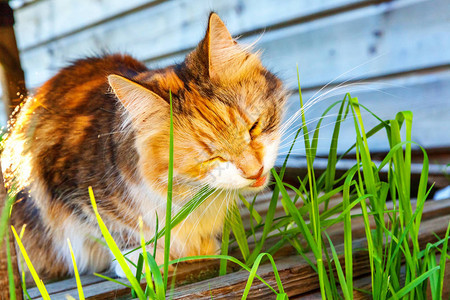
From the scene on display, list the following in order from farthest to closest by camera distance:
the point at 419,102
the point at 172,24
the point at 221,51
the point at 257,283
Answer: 1. the point at 172,24
2. the point at 419,102
3. the point at 221,51
4. the point at 257,283

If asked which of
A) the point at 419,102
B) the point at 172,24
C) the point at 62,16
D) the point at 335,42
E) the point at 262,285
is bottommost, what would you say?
the point at 262,285

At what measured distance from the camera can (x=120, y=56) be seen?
5.41 feet

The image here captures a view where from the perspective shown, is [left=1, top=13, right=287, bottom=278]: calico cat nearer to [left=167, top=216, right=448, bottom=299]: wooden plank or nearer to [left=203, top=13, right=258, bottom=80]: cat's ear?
[left=203, top=13, right=258, bottom=80]: cat's ear

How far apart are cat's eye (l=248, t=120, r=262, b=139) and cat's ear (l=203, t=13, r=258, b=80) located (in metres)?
0.14

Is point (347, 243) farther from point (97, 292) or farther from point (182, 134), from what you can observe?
point (97, 292)

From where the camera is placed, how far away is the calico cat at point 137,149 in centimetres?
110

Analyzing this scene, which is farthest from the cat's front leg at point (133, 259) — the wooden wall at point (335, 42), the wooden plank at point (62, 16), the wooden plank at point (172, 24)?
the wooden plank at point (62, 16)

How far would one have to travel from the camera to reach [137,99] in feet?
3.61

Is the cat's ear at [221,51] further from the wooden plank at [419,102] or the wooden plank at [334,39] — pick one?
the wooden plank at [419,102]

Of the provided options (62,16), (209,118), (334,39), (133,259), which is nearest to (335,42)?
(334,39)

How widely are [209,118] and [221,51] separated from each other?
0.17 metres

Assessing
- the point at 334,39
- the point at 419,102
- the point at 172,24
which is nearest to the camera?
the point at 419,102

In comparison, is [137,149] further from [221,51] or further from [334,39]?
[334,39]

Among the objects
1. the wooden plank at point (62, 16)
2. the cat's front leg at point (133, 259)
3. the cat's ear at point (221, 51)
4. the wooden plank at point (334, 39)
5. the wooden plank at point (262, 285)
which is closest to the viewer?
the wooden plank at point (262, 285)
